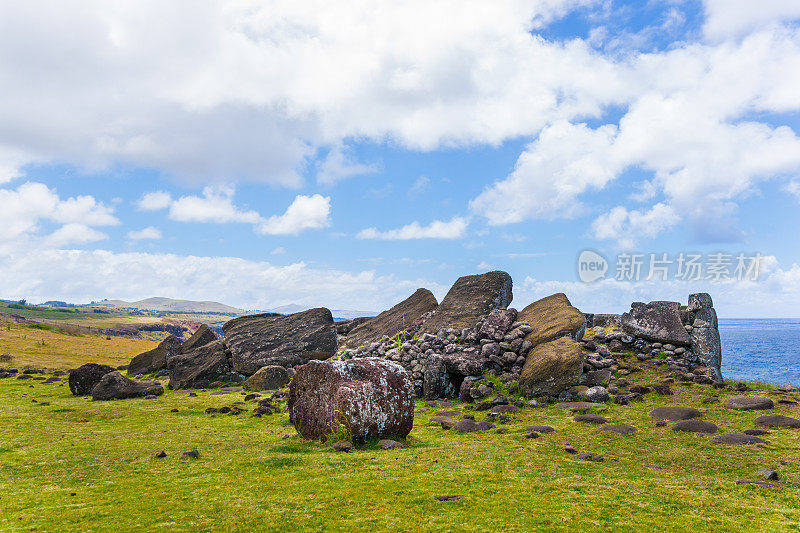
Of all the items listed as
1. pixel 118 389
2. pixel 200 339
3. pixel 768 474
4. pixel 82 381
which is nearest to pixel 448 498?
pixel 768 474

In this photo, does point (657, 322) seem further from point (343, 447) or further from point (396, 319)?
point (343, 447)

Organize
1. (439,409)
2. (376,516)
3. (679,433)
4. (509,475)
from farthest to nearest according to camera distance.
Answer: (439,409) < (679,433) < (509,475) < (376,516)

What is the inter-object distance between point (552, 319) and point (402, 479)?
15294 mm

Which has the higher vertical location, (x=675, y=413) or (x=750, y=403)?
(x=750, y=403)

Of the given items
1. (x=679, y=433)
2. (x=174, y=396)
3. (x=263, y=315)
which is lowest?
(x=174, y=396)

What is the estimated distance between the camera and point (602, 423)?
14.3 metres

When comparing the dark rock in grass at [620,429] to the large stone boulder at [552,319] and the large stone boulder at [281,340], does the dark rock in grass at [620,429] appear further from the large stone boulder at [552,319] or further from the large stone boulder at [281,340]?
the large stone boulder at [281,340]

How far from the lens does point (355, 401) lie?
38.9 feet

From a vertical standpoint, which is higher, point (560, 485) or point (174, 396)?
point (560, 485)

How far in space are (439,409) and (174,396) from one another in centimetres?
1326

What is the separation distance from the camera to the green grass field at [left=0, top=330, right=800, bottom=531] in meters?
6.88

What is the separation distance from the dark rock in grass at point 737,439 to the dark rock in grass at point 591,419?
291cm

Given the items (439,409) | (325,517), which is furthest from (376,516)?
(439,409)

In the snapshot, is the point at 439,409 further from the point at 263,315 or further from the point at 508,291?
the point at 263,315
